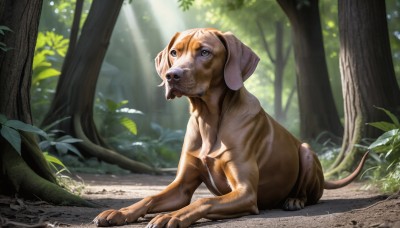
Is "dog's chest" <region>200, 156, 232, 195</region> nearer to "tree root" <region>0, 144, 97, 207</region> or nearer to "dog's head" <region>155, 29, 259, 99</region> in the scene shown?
"dog's head" <region>155, 29, 259, 99</region>

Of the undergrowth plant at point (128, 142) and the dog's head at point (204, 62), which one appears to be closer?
the dog's head at point (204, 62)

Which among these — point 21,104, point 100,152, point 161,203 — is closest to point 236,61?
point 161,203

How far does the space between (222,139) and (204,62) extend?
2.10ft

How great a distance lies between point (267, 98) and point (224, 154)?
42.1 meters

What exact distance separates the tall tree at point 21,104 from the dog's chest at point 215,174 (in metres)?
1.25

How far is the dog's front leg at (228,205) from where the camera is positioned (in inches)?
145

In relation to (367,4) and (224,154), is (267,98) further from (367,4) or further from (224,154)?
(224,154)

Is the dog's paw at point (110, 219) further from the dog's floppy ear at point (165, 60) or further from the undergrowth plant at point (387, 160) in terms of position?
the undergrowth plant at point (387, 160)

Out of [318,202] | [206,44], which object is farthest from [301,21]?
[206,44]

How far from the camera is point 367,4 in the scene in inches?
298

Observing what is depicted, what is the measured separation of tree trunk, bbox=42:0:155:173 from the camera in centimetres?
1006

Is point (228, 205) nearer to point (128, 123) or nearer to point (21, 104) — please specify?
point (21, 104)

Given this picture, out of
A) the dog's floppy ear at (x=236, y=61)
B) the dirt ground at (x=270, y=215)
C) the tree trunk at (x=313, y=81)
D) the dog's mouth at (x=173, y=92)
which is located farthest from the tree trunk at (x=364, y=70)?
the tree trunk at (x=313, y=81)

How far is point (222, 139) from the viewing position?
4531 millimetres
